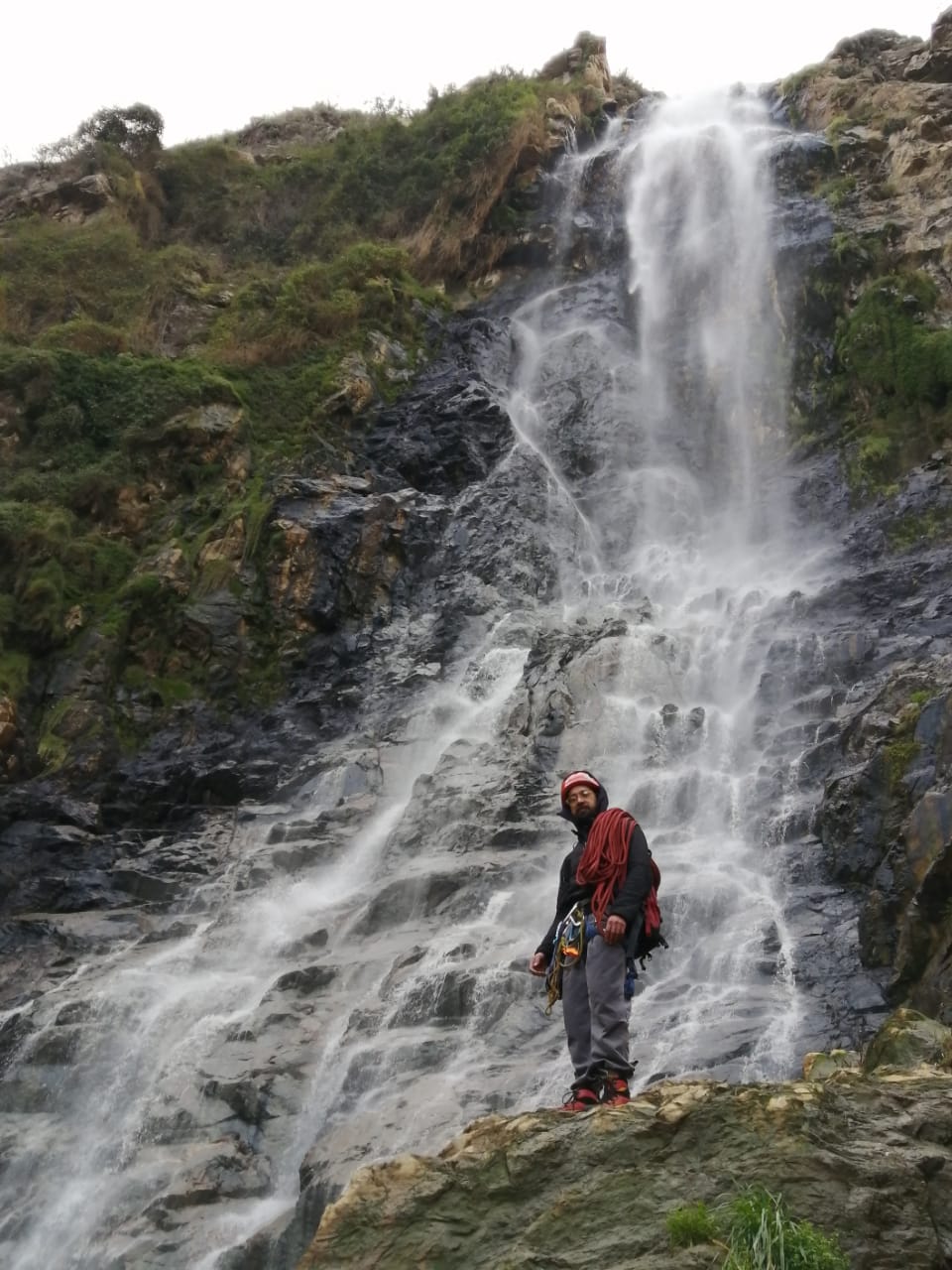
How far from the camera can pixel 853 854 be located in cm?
1190

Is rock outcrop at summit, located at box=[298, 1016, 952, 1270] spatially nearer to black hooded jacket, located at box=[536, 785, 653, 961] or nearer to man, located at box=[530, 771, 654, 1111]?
man, located at box=[530, 771, 654, 1111]

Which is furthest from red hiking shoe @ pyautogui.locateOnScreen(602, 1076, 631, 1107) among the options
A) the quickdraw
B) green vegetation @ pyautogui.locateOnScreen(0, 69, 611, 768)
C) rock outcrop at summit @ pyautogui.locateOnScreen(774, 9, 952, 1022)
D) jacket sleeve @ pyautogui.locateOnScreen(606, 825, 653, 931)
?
green vegetation @ pyautogui.locateOnScreen(0, 69, 611, 768)

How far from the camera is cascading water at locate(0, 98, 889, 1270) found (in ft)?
32.3

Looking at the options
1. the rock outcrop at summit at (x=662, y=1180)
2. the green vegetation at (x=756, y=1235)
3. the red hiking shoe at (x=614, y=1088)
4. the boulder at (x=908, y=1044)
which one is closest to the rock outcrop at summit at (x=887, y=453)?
the boulder at (x=908, y=1044)

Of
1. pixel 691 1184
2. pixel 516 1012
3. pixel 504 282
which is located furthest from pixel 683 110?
pixel 691 1184

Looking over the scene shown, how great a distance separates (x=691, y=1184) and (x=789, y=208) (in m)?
25.9

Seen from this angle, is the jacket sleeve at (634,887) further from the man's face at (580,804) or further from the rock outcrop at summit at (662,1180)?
the rock outcrop at summit at (662,1180)

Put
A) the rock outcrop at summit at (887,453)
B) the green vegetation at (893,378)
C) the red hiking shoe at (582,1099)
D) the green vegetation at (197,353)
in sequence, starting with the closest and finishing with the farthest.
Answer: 1. the red hiking shoe at (582,1099)
2. the rock outcrop at summit at (887,453)
3. the green vegetation at (197,353)
4. the green vegetation at (893,378)

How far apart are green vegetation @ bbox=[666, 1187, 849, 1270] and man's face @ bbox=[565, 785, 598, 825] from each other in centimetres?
218

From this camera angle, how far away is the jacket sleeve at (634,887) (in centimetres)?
618

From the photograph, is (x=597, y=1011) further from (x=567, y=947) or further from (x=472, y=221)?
(x=472, y=221)

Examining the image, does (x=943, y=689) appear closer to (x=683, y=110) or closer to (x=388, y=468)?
(x=388, y=468)

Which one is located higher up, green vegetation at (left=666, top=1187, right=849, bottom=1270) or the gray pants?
the gray pants

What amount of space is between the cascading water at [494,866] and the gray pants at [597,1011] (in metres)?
2.96
